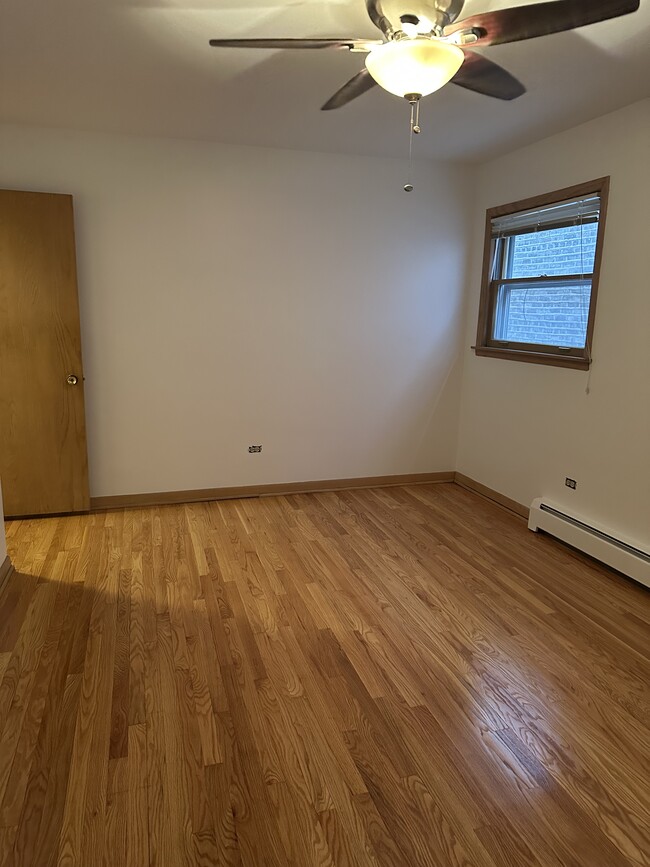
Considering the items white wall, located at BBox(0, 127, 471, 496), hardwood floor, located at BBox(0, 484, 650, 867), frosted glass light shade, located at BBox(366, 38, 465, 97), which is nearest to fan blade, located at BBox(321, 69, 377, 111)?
frosted glass light shade, located at BBox(366, 38, 465, 97)

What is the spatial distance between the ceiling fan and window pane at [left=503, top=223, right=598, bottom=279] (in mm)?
1818

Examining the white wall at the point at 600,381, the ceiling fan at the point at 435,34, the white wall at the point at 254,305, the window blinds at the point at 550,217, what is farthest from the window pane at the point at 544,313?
the ceiling fan at the point at 435,34

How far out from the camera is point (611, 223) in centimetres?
334

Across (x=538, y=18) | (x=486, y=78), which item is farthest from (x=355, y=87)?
(x=538, y=18)

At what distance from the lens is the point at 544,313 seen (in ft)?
13.1

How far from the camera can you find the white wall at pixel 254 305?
3973mm

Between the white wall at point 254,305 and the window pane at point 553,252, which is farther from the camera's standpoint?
the white wall at point 254,305

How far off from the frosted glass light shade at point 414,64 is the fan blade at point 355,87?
279 mm

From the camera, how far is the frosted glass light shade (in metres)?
1.80

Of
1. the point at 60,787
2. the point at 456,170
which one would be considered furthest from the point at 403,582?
the point at 456,170

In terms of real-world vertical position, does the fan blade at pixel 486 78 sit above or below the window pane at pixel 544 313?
above

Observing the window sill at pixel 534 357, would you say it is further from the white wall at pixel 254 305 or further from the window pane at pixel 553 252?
the window pane at pixel 553 252

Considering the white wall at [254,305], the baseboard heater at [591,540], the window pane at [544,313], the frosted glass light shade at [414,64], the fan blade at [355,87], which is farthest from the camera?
the white wall at [254,305]

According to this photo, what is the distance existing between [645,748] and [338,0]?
113 inches
